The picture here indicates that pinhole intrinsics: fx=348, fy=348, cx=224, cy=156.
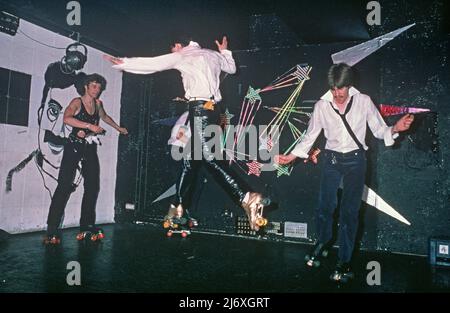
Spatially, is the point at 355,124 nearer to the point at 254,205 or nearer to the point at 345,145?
the point at 345,145

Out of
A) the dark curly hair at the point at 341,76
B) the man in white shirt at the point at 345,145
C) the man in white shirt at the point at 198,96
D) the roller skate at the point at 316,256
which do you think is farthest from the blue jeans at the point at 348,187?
the man in white shirt at the point at 198,96

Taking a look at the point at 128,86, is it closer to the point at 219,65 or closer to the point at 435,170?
the point at 219,65

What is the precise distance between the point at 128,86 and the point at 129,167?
1461 millimetres

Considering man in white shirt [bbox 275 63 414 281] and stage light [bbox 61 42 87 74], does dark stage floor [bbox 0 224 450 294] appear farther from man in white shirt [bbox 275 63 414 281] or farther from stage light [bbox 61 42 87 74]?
stage light [bbox 61 42 87 74]

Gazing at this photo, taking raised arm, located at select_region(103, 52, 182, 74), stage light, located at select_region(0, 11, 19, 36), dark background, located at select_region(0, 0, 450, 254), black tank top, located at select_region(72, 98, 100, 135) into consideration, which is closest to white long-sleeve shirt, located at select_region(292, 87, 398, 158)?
dark background, located at select_region(0, 0, 450, 254)

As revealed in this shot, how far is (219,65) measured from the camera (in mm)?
4258

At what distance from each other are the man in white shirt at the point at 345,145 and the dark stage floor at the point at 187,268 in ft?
1.33

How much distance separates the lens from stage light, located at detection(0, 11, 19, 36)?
14.8 ft

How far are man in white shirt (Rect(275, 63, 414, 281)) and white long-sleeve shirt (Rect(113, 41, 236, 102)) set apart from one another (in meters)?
1.23

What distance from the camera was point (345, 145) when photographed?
3.35 metres

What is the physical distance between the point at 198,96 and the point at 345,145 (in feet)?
5.66

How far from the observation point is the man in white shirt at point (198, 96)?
152 inches

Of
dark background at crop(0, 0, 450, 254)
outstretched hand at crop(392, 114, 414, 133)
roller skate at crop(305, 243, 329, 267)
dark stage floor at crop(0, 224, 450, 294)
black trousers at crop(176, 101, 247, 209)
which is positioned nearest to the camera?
dark stage floor at crop(0, 224, 450, 294)
